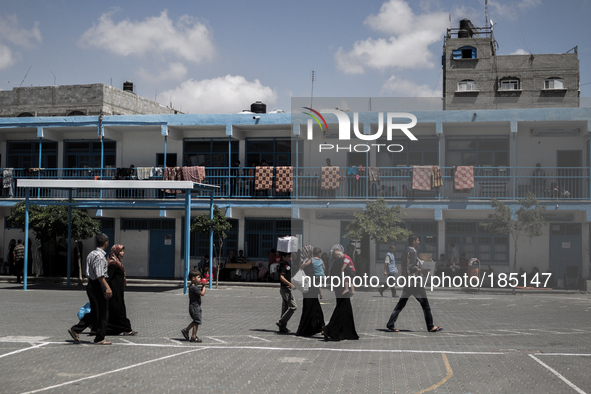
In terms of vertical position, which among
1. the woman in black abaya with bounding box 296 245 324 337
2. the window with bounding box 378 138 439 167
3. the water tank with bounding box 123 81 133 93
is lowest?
the woman in black abaya with bounding box 296 245 324 337

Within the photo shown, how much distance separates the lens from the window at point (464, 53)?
57562mm

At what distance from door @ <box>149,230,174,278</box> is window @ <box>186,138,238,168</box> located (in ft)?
10.6

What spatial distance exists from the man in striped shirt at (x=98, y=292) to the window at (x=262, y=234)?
51.6ft

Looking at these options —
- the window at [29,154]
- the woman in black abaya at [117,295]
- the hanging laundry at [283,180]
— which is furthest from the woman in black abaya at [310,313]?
the window at [29,154]

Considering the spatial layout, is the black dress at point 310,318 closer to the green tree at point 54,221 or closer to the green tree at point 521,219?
the green tree at point 521,219

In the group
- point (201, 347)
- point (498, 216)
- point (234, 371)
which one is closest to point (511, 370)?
point (234, 371)

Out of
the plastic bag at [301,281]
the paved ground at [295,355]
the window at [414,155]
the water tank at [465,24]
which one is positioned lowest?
the paved ground at [295,355]

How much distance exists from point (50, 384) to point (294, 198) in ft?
52.7

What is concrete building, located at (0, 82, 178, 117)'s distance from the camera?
35906 mm

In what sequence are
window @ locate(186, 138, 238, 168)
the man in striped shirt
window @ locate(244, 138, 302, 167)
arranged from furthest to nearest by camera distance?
window @ locate(186, 138, 238, 168) < window @ locate(244, 138, 302, 167) < the man in striped shirt

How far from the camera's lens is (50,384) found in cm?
717

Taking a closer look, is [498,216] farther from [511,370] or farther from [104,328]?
[104,328]

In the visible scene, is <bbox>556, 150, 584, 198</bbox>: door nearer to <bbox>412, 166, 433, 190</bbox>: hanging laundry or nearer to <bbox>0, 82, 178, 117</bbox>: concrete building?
<bbox>412, 166, 433, 190</bbox>: hanging laundry

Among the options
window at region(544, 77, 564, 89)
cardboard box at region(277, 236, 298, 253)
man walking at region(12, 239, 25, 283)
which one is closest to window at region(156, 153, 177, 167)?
man walking at region(12, 239, 25, 283)
